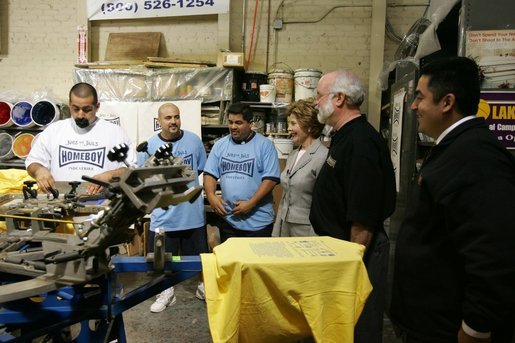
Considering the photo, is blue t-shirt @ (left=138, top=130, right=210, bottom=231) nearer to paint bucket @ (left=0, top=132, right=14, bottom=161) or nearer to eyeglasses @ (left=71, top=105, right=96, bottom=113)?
eyeglasses @ (left=71, top=105, right=96, bottom=113)

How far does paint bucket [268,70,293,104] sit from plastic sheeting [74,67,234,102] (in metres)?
0.46

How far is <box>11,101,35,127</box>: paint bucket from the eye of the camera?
4035 millimetres

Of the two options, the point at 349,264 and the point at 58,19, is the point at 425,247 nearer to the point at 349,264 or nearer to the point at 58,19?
the point at 349,264

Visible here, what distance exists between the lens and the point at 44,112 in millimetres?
4086

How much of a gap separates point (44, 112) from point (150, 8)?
1.77m

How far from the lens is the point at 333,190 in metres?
1.58

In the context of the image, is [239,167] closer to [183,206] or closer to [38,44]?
[183,206]

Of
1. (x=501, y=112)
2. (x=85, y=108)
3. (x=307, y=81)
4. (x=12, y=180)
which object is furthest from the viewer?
(x=307, y=81)

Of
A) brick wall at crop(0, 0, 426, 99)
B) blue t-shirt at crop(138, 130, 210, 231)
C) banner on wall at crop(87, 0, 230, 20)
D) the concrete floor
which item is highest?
banner on wall at crop(87, 0, 230, 20)

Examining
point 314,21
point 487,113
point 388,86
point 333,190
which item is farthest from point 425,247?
point 314,21

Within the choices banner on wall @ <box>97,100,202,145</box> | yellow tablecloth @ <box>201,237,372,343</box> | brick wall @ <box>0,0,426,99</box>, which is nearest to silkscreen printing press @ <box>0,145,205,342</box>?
yellow tablecloth @ <box>201,237,372,343</box>

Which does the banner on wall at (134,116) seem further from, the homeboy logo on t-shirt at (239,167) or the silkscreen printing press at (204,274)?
the silkscreen printing press at (204,274)

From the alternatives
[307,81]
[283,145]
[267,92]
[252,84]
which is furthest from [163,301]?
[307,81]

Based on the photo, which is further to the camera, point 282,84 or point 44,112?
point 44,112
